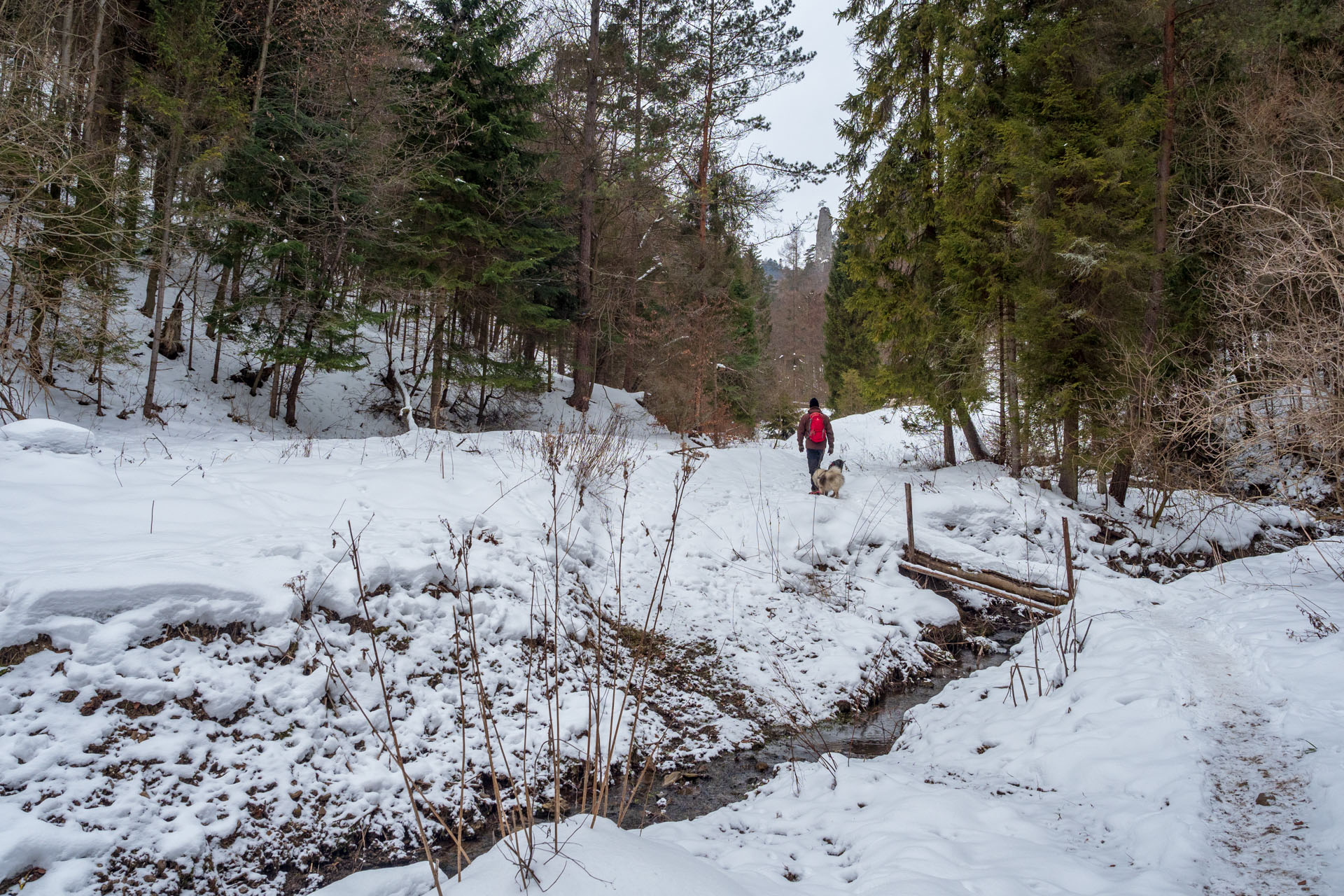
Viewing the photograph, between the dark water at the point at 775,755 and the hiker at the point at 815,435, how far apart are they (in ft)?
16.5

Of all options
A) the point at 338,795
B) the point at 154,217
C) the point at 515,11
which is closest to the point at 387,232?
the point at 154,217

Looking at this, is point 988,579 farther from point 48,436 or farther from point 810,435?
point 48,436

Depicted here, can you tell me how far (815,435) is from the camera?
1114 cm

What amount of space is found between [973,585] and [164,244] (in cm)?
1477

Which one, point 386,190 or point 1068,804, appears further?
point 386,190

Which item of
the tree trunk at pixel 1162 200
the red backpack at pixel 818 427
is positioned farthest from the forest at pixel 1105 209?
the red backpack at pixel 818 427

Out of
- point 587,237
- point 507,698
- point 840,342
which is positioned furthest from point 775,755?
point 840,342

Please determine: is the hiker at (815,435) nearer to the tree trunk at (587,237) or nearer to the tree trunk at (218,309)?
the tree trunk at (587,237)

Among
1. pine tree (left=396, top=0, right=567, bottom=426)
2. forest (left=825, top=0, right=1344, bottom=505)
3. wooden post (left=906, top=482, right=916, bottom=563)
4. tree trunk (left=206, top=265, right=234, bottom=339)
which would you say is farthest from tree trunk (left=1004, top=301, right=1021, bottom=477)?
tree trunk (left=206, top=265, right=234, bottom=339)

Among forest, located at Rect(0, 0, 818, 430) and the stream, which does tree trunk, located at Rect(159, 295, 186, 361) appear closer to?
forest, located at Rect(0, 0, 818, 430)

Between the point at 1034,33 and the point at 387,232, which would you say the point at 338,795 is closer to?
the point at 387,232

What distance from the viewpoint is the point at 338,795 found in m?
3.86

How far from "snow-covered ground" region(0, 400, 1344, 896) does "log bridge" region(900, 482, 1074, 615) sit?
1.22ft

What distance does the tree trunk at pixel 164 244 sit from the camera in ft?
37.5
